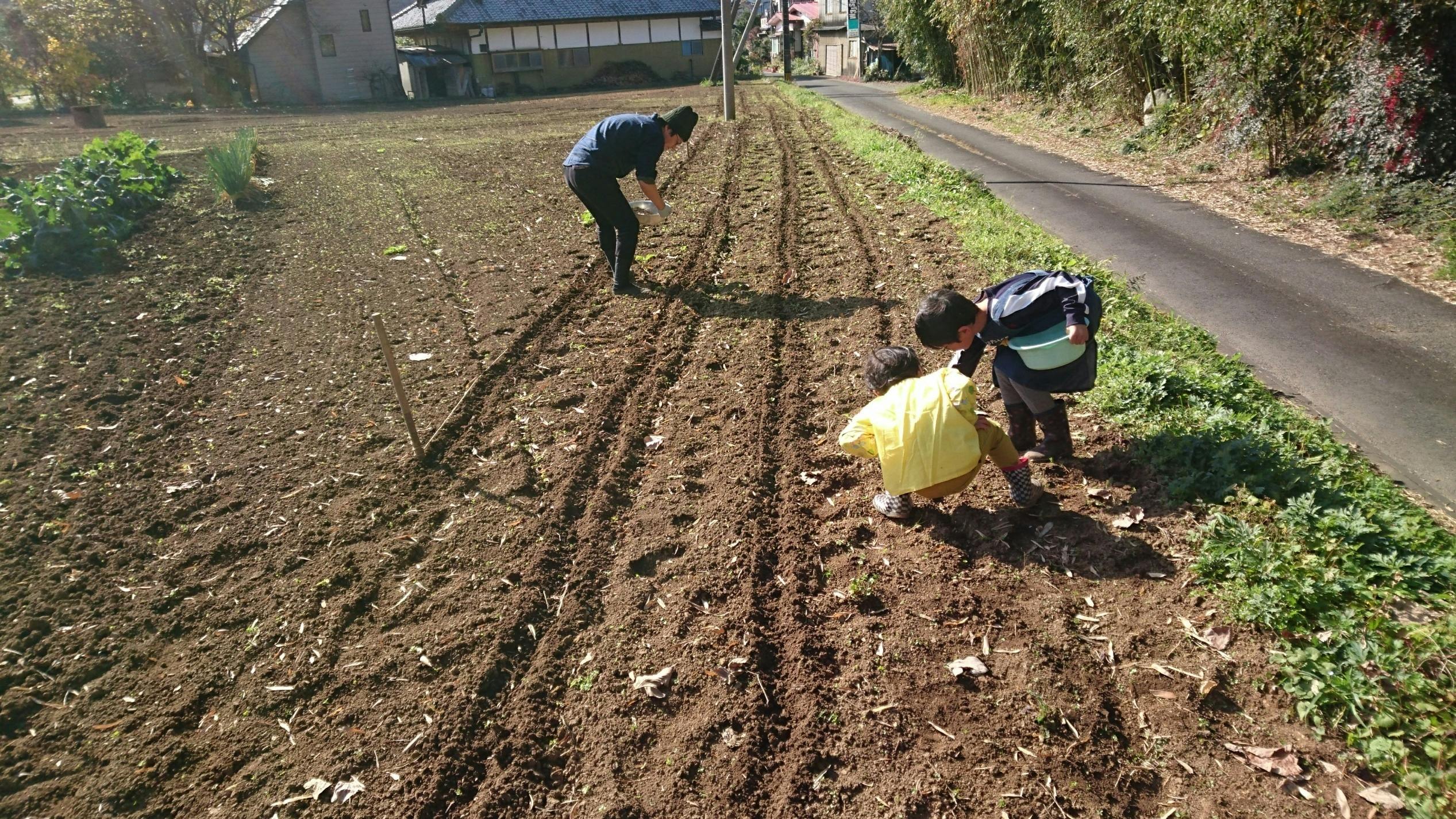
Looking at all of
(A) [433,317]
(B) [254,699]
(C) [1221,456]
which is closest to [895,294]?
(C) [1221,456]

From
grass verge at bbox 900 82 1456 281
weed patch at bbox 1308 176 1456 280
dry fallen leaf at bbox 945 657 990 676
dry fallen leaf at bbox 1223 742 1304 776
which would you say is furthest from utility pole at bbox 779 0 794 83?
dry fallen leaf at bbox 1223 742 1304 776

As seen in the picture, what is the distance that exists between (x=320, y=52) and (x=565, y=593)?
133 feet

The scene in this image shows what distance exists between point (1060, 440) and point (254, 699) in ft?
12.5

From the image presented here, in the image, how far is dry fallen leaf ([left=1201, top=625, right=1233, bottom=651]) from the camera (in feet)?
9.75

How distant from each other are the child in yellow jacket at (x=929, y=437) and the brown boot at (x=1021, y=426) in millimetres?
490

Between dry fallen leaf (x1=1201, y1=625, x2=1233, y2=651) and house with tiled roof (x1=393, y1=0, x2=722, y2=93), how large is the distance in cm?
4279

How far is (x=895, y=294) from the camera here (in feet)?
22.2

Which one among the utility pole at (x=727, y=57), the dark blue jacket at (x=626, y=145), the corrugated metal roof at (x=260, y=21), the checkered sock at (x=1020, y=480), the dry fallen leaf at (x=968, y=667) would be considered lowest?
the dry fallen leaf at (x=968, y=667)

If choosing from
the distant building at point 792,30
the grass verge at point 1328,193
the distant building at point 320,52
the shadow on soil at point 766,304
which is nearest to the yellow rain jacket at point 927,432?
the shadow on soil at point 766,304

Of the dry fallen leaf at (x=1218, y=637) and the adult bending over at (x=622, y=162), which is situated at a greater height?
the adult bending over at (x=622, y=162)

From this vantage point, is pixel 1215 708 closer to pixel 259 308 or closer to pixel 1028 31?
pixel 259 308

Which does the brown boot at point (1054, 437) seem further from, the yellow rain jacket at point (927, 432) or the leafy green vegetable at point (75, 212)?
the leafy green vegetable at point (75, 212)

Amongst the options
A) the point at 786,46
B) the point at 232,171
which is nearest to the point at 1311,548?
the point at 232,171

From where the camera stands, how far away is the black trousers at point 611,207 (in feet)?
22.6
